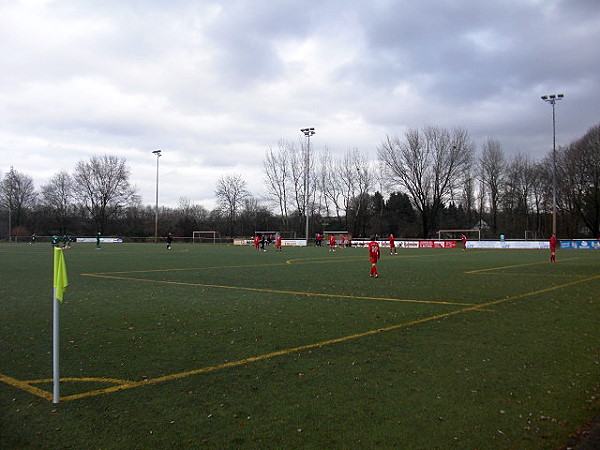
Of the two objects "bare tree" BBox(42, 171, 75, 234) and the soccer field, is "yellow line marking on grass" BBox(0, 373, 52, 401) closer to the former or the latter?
the soccer field

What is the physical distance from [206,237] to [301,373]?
78168 mm

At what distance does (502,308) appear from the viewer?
10.7 meters

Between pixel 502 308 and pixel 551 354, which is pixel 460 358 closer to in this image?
pixel 551 354

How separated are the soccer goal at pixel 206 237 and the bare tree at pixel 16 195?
111 feet

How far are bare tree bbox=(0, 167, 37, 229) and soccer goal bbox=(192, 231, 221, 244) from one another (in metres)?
33.9

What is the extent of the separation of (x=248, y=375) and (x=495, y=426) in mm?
2834

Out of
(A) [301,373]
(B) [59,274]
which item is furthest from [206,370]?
(B) [59,274]

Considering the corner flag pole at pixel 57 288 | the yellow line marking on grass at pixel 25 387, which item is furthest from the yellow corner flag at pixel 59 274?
the yellow line marking on grass at pixel 25 387

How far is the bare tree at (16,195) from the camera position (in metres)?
86.6

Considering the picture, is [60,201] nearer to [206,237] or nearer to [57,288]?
[206,237]

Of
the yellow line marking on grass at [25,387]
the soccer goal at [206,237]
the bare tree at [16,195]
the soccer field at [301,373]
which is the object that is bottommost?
the soccer field at [301,373]

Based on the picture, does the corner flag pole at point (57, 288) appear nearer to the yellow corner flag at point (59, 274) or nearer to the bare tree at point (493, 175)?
the yellow corner flag at point (59, 274)

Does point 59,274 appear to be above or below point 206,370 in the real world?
above

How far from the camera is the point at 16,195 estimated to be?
287 ft
